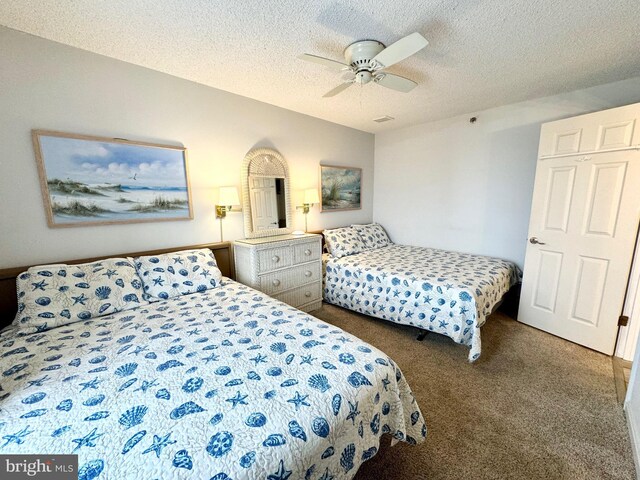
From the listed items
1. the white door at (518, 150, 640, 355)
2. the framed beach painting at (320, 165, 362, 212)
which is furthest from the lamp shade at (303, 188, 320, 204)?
the white door at (518, 150, 640, 355)

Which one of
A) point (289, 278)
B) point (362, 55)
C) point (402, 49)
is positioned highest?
point (362, 55)

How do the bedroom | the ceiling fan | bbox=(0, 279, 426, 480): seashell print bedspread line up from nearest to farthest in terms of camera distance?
1. bbox=(0, 279, 426, 480): seashell print bedspread
2. the bedroom
3. the ceiling fan

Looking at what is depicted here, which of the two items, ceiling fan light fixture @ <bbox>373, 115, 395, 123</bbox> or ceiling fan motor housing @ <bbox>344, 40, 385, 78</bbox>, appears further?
ceiling fan light fixture @ <bbox>373, 115, 395, 123</bbox>

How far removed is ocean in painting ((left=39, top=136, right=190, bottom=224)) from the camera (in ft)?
5.72

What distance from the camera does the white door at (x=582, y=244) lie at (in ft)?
6.66

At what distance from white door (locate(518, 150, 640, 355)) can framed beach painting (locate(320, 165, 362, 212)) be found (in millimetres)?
2102

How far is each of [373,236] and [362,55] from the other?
95.5 inches

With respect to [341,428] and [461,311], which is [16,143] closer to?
[341,428]

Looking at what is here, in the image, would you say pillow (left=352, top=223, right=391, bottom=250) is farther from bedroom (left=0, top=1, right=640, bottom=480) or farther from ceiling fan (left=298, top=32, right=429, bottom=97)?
ceiling fan (left=298, top=32, right=429, bottom=97)

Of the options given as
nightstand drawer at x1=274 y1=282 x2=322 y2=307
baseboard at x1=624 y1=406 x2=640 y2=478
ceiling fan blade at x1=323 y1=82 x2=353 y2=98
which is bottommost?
baseboard at x1=624 y1=406 x2=640 y2=478

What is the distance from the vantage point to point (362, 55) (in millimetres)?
1673

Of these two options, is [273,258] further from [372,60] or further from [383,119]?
[383,119]

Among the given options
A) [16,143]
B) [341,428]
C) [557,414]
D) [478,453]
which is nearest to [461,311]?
[557,414]

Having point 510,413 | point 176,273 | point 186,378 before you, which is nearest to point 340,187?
point 176,273
